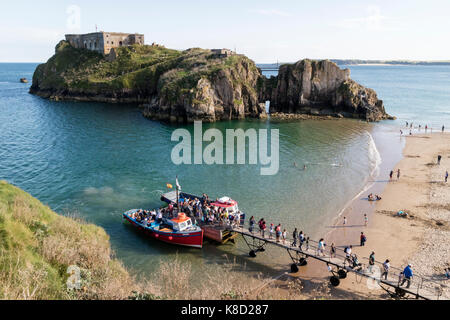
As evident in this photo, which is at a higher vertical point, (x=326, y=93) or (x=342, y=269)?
(x=326, y=93)

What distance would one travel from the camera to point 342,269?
23.0 meters

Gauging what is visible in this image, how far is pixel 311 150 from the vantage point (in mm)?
55031

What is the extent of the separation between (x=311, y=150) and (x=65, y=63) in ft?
396

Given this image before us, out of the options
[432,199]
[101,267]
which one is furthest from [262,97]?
[101,267]

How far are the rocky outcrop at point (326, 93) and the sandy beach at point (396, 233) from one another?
40.6 meters

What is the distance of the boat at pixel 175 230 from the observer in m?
27.0

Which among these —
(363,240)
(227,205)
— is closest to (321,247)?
(363,240)

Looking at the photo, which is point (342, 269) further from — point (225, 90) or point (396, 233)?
point (225, 90)

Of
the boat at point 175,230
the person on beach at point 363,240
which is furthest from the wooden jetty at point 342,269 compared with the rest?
the boat at point 175,230

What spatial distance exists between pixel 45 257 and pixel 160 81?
78943 millimetres

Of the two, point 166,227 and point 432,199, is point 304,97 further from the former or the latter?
point 166,227

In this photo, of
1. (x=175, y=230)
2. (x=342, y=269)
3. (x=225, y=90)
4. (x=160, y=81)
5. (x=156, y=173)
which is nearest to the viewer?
(x=342, y=269)

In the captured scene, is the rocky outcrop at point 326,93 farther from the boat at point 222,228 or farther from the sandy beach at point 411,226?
the boat at point 222,228

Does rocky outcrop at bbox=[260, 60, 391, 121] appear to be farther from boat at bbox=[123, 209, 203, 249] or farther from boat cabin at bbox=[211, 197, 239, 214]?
boat at bbox=[123, 209, 203, 249]
